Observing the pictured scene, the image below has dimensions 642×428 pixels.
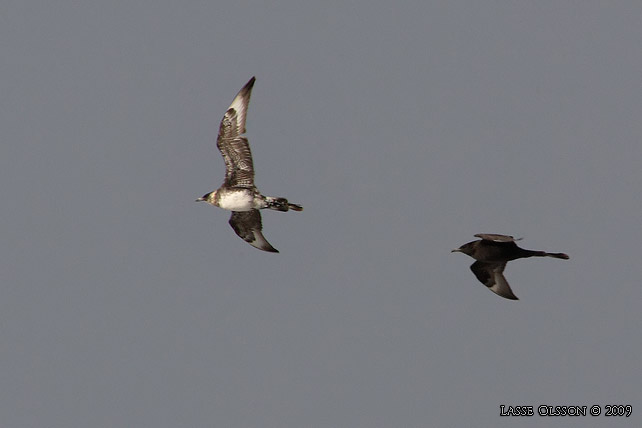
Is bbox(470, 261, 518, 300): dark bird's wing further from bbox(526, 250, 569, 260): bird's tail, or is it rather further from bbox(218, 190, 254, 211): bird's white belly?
bbox(218, 190, 254, 211): bird's white belly

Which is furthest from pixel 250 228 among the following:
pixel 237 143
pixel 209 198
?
pixel 237 143

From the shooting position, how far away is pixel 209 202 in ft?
176

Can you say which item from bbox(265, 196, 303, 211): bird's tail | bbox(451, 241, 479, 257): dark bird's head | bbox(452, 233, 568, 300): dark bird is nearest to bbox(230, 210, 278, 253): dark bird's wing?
bbox(265, 196, 303, 211): bird's tail

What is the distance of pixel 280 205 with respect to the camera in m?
52.5

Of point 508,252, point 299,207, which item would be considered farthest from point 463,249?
point 299,207

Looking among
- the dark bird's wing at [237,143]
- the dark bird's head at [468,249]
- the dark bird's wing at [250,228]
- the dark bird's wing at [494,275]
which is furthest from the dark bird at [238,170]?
the dark bird's wing at [494,275]

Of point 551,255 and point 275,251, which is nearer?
point 551,255

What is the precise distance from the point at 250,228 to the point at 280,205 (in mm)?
3291

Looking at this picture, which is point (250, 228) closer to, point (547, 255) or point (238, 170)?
point (238, 170)

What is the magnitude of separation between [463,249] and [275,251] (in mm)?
6038

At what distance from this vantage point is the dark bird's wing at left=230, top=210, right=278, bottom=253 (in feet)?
182

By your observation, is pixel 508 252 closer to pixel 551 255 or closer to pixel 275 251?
pixel 551 255

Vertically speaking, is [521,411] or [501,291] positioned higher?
[501,291]

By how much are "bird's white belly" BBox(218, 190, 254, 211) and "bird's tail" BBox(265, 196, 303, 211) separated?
0.50 m
